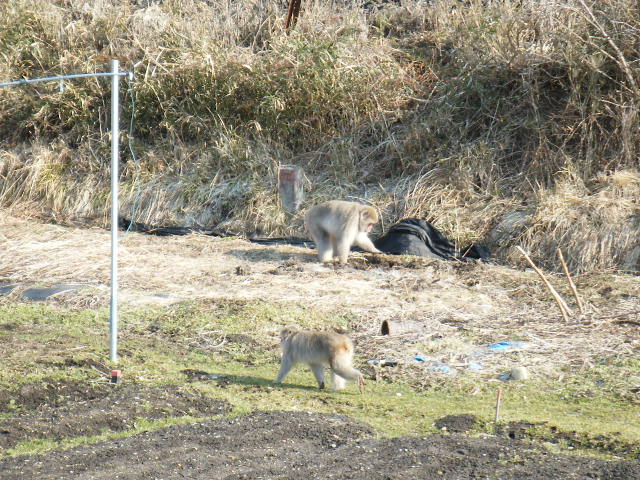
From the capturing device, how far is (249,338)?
31.3ft

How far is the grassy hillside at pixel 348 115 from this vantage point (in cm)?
1511

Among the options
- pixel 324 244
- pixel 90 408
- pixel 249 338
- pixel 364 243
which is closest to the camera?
pixel 90 408

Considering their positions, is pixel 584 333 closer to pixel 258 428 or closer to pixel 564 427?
pixel 564 427

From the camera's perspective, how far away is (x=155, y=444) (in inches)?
236

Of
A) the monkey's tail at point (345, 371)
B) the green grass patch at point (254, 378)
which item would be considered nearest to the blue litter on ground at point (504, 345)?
the green grass patch at point (254, 378)

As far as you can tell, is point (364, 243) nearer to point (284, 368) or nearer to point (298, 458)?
point (284, 368)

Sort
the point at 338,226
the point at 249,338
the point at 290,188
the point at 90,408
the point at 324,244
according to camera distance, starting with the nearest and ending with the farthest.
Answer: the point at 90,408
the point at 249,338
the point at 338,226
the point at 324,244
the point at 290,188

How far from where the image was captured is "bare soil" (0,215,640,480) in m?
5.66

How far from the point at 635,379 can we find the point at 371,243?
19.4 feet

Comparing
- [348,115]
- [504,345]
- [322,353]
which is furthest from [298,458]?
[348,115]

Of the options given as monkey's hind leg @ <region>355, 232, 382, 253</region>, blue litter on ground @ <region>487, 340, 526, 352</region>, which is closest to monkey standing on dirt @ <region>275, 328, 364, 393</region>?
blue litter on ground @ <region>487, 340, 526, 352</region>

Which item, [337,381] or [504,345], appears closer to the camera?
[337,381]

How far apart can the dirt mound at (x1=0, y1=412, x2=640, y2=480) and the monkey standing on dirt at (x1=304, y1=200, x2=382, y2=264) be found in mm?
6405

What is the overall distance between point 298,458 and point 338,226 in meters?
7.11
